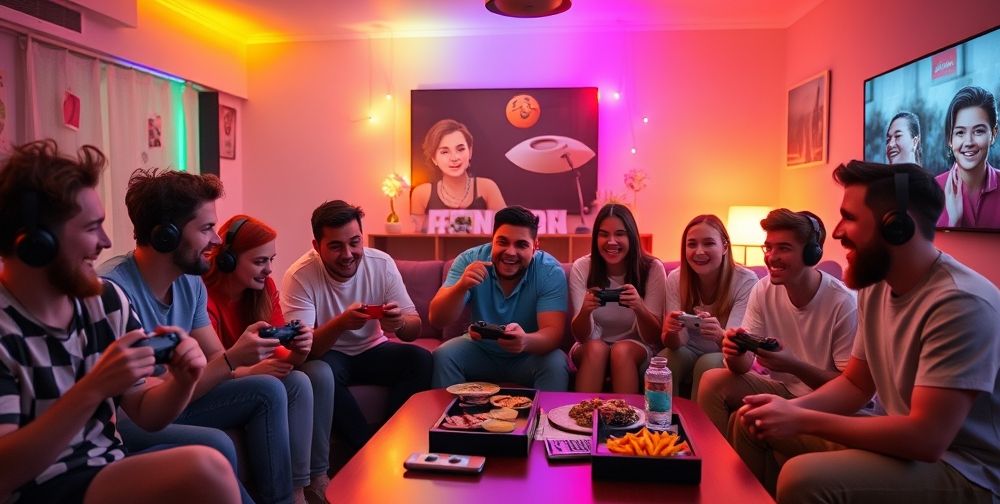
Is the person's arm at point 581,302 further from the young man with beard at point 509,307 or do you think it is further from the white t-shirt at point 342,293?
the white t-shirt at point 342,293

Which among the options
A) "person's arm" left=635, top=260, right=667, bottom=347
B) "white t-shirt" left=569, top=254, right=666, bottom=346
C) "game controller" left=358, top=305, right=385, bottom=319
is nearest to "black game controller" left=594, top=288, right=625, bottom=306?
"person's arm" left=635, top=260, right=667, bottom=347

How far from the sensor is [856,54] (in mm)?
3896

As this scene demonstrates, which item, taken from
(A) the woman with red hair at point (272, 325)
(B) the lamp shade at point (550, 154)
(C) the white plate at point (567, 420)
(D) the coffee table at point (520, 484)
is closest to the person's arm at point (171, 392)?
(D) the coffee table at point (520, 484)

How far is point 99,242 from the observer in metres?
1.38

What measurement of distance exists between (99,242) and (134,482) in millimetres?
516

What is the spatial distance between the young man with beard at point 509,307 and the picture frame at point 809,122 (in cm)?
251

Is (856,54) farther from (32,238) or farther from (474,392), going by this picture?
(32,238)

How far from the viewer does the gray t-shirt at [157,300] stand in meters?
1.90

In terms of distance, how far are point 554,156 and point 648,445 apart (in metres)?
3.96

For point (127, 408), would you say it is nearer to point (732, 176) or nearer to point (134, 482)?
point (134, 482)

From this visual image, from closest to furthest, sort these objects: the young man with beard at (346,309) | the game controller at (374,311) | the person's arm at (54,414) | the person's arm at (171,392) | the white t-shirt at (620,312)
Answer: the person's arm at (54,414) < the person's arm at (171,392) < the game controller at (374,311) < the young man with beard at (346,309) < the white t-shirt at (620,312)

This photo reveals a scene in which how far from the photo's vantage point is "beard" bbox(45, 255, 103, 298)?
50.8 inches

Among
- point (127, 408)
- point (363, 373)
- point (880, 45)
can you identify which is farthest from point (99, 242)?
point (880, 45)

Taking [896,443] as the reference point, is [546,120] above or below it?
above
